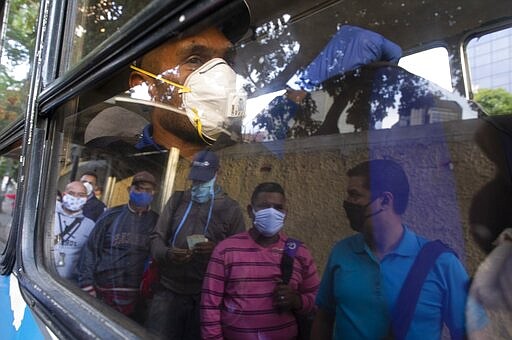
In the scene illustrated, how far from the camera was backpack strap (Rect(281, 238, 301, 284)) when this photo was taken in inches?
33.4

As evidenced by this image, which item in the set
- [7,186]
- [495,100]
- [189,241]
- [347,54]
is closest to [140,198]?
[189,241]

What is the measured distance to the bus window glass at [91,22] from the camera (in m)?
1.26

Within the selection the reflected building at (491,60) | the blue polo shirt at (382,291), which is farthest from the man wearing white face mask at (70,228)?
the reflected building at (491,60)

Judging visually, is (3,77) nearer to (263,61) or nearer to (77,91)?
(77,91)

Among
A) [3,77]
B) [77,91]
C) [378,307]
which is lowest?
[378,307]

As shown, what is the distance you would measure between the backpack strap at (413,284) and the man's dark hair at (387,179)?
0.27 ft

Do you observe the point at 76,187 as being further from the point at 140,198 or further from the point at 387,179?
the point at 387,179

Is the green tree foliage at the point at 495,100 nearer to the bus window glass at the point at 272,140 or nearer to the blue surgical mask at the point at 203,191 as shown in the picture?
the bus window glass at the point at 272,140

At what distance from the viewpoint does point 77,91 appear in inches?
44.5

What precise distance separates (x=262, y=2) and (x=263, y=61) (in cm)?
17

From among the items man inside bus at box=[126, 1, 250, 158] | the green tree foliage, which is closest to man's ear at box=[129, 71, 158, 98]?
man inside bus at box=[126, 1, 250, 158]

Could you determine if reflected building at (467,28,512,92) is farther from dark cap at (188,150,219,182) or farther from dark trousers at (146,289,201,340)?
dark trousers at (146,289,201,340)

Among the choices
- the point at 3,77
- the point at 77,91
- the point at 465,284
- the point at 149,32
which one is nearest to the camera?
the point at 465,284

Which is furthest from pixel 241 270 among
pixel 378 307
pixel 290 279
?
pixel 378 307
